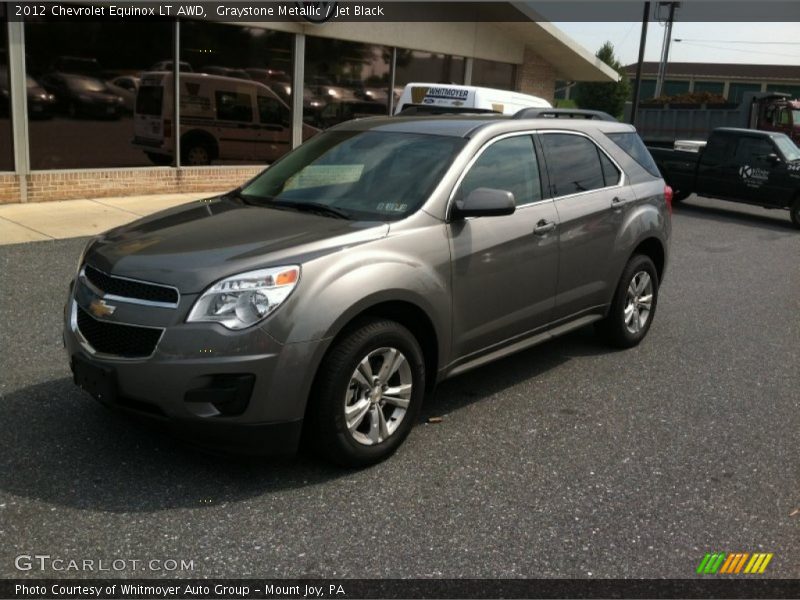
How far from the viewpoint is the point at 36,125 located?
11.4m

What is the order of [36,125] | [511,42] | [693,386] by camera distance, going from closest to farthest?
[693,386] < [36,125] < [511,42]

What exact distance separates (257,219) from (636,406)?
2590 mm

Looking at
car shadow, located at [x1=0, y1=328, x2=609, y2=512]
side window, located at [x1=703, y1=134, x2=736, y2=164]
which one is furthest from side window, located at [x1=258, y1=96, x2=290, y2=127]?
car shadow, located at [x1=0, y1=328, x2=609, y2=512]

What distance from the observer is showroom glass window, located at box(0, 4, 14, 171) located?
10828 mm

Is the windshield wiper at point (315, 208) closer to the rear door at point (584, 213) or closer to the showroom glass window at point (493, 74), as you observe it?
the rear door at point (584, 213)

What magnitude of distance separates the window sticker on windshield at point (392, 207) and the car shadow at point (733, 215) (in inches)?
487

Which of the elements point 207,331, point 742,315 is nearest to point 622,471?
point 207,331

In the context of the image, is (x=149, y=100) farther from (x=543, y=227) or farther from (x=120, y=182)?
(x=543, y=227)

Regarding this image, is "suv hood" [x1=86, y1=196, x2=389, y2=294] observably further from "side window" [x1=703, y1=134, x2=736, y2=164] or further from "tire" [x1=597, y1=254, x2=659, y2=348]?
"side window" [x1=703, y1=134, x2=736, y2=164]

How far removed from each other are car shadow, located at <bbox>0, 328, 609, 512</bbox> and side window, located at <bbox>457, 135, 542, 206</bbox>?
4.64 feet

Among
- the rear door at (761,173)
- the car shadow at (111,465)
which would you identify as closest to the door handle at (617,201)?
→ the car shadow at (111,465)

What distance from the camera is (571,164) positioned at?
550 centimetres

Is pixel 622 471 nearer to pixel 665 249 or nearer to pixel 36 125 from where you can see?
pixel 665 249

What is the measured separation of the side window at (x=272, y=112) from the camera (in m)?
14.5
